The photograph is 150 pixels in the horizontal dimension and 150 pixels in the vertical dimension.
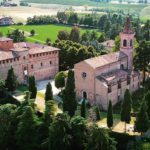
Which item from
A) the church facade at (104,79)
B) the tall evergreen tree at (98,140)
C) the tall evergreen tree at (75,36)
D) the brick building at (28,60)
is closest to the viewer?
the tall evergreen tree at (98,140)

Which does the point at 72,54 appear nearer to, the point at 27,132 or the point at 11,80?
the point at 11,80

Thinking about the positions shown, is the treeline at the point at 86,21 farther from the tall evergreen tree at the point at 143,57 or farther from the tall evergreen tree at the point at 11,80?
the tall evergreen tree at the point at 11,80

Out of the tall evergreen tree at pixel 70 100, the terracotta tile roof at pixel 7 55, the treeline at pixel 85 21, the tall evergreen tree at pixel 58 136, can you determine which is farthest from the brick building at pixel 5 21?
A: the tall evergreen tree at pixel 58 136

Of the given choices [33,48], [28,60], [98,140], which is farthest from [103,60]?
[98,140]

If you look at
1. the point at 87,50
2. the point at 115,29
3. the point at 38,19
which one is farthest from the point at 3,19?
the point at 87,50

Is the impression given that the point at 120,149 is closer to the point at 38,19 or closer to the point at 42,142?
the point at 42,142

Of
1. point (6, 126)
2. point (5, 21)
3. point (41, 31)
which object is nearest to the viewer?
point (6, 126)
